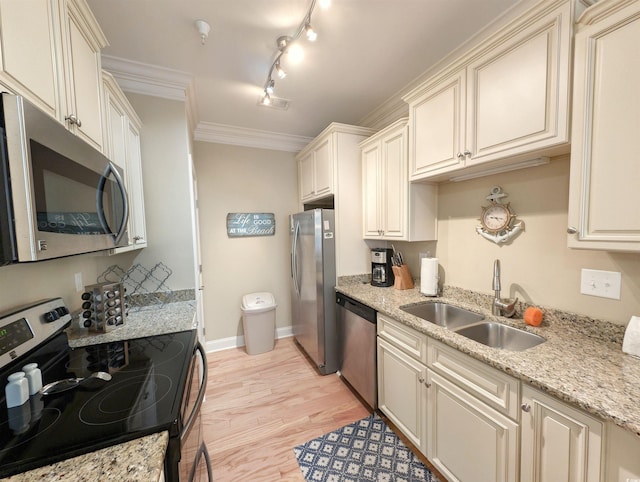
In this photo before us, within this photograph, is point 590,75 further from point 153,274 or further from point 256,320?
point 256,320

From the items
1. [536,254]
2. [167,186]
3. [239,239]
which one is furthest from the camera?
[239,239]

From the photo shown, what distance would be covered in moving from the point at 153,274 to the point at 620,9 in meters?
2.92

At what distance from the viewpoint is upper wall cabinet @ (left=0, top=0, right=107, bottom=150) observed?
0.72 metres

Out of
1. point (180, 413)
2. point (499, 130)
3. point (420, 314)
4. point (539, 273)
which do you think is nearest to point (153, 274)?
point (180, 413)

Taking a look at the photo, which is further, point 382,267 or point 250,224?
point 250,224

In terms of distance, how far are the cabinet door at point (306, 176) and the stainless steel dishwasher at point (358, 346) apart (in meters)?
1.35

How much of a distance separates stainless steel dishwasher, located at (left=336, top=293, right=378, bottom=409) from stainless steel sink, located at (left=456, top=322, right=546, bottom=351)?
0.65m

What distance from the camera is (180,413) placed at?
0.81 meters

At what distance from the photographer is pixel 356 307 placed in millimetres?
2148

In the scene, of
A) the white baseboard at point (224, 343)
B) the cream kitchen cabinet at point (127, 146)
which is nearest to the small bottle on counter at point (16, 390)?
the cream kitchen cabinet at point (127, 146)

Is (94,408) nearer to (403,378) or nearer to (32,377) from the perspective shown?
(32,377)

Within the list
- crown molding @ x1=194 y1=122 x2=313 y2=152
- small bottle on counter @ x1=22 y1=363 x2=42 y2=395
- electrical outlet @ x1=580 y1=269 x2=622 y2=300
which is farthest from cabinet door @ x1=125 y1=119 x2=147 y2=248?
electrical outlet @ x1=580 y1=269 x2=622 y2=300

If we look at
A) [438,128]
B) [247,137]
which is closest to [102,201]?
[438,128]

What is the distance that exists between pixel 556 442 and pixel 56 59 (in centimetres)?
229
